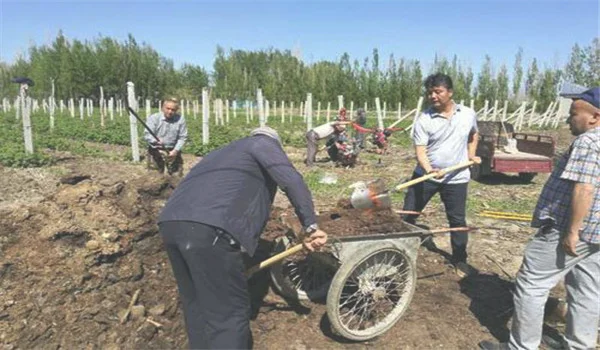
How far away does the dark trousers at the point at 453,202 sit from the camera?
4605 millimetres

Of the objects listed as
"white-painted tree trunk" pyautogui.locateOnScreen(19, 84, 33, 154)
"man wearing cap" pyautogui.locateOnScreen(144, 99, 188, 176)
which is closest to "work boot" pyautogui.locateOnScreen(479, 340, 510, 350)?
"man wearing cap" pyautogui.locateOnScreen(144, 99, 188, 176)

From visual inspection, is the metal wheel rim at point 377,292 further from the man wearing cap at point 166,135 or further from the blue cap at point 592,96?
the man wearing cap at point 166,135

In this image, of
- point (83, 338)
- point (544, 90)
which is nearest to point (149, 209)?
point (83, 338)

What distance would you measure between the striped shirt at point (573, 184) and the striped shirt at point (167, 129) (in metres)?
5.38

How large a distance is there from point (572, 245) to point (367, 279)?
4.57ft

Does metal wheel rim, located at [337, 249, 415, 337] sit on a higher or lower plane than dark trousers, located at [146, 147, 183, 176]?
lower

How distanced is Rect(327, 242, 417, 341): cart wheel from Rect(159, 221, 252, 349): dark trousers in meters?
0.92

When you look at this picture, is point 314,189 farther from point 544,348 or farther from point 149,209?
point 544,348

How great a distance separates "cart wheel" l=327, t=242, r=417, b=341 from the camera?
340cm

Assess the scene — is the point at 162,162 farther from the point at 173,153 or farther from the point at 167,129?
the point at 167,129

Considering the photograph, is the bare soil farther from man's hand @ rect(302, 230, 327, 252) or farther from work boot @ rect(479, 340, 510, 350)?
man's hand @ rect(302, 230, 327, 252)

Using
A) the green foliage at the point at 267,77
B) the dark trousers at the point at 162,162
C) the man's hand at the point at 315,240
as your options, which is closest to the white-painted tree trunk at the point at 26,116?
the dark trousers at the point at 162,162

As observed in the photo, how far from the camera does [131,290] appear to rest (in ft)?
12.2

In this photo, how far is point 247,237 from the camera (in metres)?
2.67
